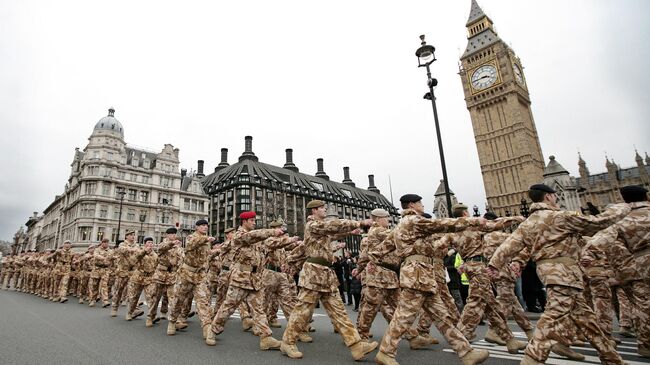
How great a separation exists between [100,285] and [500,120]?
231 feet

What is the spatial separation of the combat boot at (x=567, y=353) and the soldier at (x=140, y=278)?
8.93m

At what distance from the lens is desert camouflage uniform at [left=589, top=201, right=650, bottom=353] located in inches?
177

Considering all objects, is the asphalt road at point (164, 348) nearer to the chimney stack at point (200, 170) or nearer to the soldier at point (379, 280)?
the soldier at point (379, 280)

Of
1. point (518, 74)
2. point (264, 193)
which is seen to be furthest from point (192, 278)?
point (518, 74)

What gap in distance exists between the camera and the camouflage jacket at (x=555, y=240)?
3953mm

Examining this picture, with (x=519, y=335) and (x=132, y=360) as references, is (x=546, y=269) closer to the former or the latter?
(x=519, y=335)

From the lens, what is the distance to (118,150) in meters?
51.7

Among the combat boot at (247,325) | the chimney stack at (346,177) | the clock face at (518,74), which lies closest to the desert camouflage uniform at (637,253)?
the combat boot at (247,325)

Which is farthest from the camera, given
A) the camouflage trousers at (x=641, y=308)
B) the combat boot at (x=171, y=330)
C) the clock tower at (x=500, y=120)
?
the clock tower at (x=500, y=120)

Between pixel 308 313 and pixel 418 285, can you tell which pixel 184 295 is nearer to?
pixel 308 313

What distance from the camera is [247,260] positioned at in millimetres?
6207

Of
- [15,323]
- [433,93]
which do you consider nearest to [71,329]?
[15,323]

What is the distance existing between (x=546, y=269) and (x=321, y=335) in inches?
170

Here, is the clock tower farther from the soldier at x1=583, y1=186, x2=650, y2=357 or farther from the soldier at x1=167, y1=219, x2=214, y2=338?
the soldier at x1=167, y1=219, x2=214, y2=338
